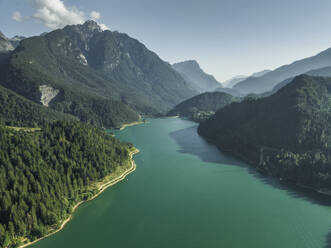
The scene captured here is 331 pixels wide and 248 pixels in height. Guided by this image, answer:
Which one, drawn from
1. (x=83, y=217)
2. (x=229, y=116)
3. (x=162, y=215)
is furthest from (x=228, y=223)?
(x=229, y=116)

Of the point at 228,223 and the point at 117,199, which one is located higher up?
the point at 117,199

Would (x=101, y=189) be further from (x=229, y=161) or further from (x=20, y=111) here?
(x=20, y=111)

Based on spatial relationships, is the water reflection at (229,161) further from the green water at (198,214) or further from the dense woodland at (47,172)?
the dense woodland at (47,172)

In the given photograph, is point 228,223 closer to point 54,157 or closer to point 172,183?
point 172,183

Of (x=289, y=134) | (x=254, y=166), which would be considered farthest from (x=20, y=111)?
(x=289, y=134)

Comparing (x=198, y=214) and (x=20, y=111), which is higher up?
(x=20, y=111)

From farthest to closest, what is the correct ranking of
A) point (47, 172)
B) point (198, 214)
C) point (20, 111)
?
point (20, 111) → point (47, 172) → point (198, 214)
